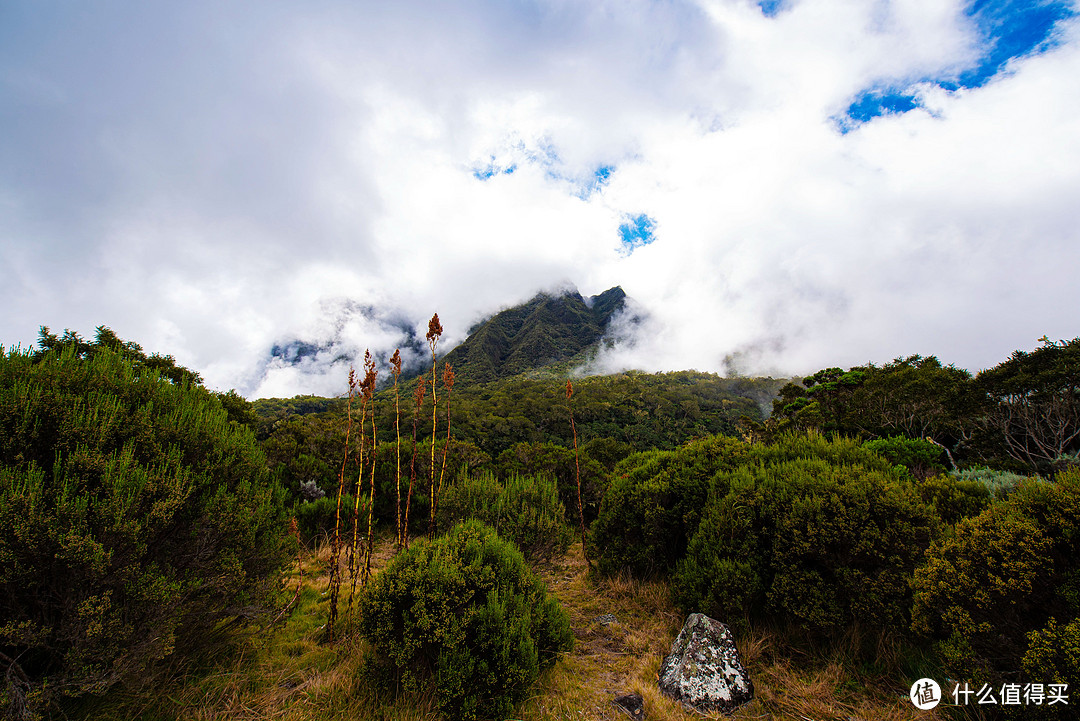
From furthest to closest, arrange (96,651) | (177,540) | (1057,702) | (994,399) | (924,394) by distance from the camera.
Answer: (924,394)
(994,399)
(177,540)
(96,651)
(1057,702)

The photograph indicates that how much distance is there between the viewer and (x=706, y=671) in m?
3.52

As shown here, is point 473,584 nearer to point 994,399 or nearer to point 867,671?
point 867,671

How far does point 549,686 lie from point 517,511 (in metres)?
2.97

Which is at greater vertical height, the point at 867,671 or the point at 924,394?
the point at 924,394

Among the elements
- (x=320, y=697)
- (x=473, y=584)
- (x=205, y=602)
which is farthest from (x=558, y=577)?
(x=205, y=602)

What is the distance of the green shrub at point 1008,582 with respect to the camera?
2662 millimetres

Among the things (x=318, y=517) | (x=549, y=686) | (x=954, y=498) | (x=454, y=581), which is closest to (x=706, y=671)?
(x=549, y=686)

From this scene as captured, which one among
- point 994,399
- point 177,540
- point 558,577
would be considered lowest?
point 558,577

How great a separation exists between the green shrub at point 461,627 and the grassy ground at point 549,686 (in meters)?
0.27

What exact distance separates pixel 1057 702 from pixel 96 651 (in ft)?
20.3

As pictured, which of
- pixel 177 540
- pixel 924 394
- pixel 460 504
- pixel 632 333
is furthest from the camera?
pixel 632 333

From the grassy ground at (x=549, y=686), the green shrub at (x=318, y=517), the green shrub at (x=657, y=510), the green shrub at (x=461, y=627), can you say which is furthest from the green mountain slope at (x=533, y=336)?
the green shrub at (x=461, y=627)

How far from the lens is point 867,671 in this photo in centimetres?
361

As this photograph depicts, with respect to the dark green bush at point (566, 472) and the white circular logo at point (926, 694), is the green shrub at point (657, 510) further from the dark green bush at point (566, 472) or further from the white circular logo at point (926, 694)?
the dark green bush at point (566, 472)
